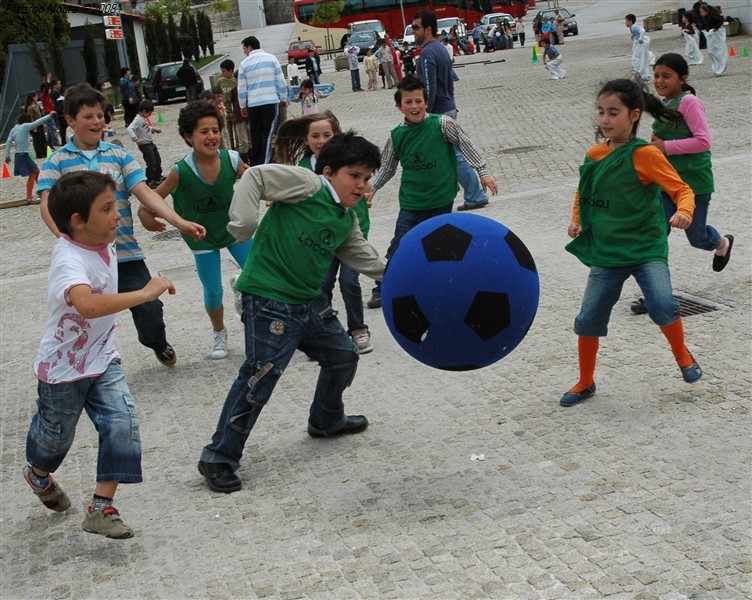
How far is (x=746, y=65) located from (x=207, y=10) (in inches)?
3753

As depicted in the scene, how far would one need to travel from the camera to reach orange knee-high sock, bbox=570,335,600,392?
5.82m

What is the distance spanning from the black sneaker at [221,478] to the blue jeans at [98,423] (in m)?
0.45

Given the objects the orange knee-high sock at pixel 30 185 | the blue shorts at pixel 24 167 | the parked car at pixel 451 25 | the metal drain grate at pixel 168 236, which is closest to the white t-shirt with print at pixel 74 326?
the metal drain grate at pixel 168 236

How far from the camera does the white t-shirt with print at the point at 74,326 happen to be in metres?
4.59

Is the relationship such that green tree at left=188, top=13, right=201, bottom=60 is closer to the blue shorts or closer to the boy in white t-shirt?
the blue shorts

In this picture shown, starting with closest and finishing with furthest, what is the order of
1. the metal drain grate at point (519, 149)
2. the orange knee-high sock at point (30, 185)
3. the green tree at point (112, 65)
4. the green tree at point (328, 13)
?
the metal drain grate at point (519, 149), the orange knee-high sock at point (30, 185), the green tree at point (112, 65), the green tree at point (328, 13)

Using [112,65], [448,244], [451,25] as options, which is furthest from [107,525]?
[451,25]

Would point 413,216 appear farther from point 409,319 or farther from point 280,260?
point 409,319

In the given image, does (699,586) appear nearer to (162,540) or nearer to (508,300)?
(508,300)

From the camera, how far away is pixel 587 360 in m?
5.82

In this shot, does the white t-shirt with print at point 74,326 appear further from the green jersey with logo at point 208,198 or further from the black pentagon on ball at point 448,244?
the green jersey with logo at point 208,198

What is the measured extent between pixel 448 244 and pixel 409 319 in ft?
1.28

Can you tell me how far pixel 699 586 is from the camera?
377cm

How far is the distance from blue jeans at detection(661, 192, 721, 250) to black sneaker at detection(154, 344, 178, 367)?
11.7 ft
